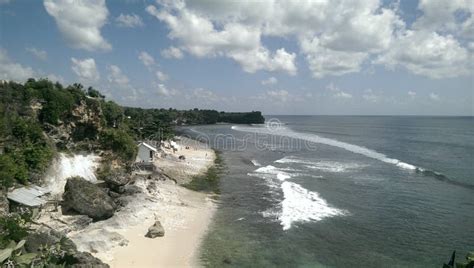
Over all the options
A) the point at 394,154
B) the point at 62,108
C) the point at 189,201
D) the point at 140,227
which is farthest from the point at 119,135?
the point at 394,154

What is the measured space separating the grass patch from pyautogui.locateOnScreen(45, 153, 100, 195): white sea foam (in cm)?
1097

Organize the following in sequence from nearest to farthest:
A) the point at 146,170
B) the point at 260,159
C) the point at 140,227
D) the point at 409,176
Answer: the point at 140,227, the point at 146,170, the point at 409,176, the point at 260,159

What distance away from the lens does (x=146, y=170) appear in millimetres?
45844

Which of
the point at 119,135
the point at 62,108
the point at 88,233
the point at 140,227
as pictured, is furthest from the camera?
the point at 119,135

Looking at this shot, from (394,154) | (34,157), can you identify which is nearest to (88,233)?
(34,157)

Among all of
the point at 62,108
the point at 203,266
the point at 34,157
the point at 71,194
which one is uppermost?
the point at 62,108

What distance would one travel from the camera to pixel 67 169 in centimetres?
3341

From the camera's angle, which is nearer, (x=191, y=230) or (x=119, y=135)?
(x=191, y=230)

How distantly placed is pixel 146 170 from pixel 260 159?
2601 cm

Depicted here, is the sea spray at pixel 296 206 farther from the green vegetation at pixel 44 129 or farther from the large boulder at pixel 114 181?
the large boulder at pixel 114 181

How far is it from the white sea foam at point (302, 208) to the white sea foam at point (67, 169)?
18.6 metres

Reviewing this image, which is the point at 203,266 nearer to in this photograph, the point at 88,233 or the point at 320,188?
the point at 88,233

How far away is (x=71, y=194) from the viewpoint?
27.9 meters

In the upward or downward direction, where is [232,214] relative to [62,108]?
downward
